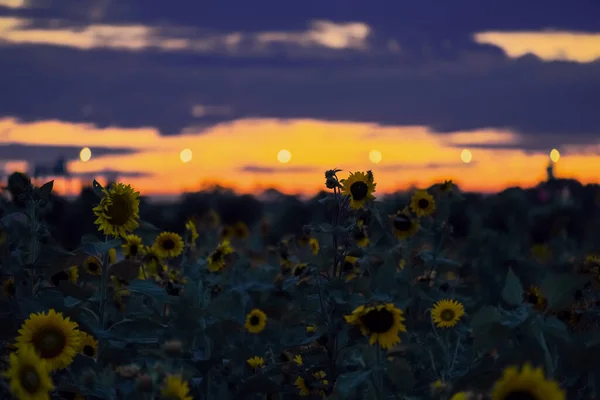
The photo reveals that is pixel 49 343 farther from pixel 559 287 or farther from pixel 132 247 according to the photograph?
pixel 132 247

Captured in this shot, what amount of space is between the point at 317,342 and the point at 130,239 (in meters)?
2.78

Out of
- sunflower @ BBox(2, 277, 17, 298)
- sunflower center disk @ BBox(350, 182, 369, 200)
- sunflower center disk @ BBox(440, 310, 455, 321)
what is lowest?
sunflower center disk @ BBox(440, 310, 455, 321)

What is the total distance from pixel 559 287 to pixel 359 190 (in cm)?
225

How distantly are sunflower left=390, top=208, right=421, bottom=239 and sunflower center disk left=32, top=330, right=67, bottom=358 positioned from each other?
12.8 ft

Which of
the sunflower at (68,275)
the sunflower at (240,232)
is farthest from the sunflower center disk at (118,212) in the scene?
the sunflower at (240,232)

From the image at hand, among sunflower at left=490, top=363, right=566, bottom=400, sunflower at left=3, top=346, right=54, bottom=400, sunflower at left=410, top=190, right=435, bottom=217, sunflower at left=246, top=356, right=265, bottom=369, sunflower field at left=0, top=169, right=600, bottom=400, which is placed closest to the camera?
sunflower at left=490, top=363, right=566, bottom=400

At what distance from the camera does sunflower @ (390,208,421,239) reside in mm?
7566

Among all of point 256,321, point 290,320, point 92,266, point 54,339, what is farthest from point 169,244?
point 54,339

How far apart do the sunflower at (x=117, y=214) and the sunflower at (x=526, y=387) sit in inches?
118

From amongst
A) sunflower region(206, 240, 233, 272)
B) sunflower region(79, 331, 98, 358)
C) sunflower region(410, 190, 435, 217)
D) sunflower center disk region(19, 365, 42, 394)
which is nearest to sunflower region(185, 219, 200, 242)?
sunflower region(206, 240, 233, 272)

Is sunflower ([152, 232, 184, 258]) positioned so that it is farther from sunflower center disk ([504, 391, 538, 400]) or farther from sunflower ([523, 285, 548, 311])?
sunflower center disk ([504, 391, 538, 400])

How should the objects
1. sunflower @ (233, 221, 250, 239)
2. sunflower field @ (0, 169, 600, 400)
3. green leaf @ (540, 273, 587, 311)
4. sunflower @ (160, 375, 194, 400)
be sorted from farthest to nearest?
1. sunflower @ (233, 221, 250, 239)
2. green leaf @ (540, 273, 587, 311)
3. sunflower field @ (0, 169, 600, 400)
4. sunflower @ (160, 375, 194, 400)

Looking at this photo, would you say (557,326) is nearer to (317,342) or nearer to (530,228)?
(317,342)

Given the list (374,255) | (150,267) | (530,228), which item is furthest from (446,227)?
(530,228)
